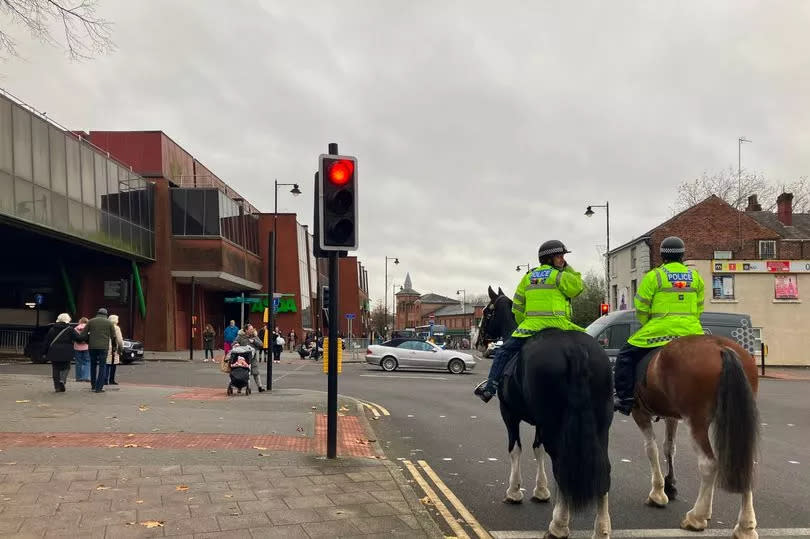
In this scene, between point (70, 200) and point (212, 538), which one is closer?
point (212, 538)

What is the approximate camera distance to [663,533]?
491 cm

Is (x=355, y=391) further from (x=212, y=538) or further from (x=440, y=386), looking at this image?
(x=212, y=538)

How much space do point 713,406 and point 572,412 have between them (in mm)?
1154

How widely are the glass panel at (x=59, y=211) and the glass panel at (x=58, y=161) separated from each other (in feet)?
1.02

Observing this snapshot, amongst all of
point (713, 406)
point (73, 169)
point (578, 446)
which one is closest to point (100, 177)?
point (73, 169)

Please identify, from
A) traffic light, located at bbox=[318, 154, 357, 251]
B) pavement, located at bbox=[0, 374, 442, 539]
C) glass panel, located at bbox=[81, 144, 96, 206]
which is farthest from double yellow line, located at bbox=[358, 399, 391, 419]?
glass panel, located at bbox=[81, 144, 96, 206]

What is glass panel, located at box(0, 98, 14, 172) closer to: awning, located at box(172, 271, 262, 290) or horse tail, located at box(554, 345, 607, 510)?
awning, located at box(172, 271, 262, 290)

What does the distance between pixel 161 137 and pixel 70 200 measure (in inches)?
568

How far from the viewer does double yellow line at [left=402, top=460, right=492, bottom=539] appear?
15.9ft

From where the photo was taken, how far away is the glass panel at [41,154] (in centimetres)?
2503

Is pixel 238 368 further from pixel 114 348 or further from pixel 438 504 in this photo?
pixel 438 504

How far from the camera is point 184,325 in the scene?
42.2 meters

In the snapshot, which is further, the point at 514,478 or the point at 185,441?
the point at 185,441

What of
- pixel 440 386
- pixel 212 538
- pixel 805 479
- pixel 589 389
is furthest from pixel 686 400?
pixel 440 386
